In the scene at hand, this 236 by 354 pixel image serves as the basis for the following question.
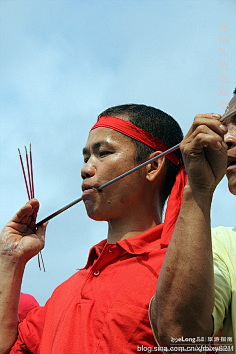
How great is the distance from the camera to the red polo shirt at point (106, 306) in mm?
2453

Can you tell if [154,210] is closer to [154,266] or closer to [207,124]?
[154,266]

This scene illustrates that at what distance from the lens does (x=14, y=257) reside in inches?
132

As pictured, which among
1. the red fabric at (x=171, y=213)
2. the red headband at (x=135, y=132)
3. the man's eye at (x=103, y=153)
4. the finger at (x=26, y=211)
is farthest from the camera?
Answer: the finger at (x=26, y=211)

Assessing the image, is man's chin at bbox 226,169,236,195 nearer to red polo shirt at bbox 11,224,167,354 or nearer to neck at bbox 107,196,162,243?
red polo shirt at bbox 11,224,167,354

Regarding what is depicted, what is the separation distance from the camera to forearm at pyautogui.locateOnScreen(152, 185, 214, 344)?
1.90 metres

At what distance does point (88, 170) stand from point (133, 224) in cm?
46

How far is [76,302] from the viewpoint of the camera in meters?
2.76

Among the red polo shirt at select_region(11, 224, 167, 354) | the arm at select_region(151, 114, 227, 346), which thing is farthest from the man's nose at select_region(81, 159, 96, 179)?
the arm at select_region(151, 114, 227, 346)

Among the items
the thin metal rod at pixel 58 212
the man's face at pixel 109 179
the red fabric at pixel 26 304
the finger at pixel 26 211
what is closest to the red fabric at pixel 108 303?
the man's face at pixel 109 179

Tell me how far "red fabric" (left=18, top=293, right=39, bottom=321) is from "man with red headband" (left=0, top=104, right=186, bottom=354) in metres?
1.27

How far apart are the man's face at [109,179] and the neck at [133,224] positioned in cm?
5

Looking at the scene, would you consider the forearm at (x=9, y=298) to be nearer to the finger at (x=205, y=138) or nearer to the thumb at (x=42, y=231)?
the thumb at (x=42, y=231)

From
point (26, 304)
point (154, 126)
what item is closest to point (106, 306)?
point (154, 126)

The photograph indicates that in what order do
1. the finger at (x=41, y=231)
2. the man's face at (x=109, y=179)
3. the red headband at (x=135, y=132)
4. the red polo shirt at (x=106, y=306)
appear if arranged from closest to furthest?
the red polo shirt at (x=106, y=306) < the man's face at (x=109, y=179) < the red headband at (x=135, y=132) < the finger at (x=41, y=231)
